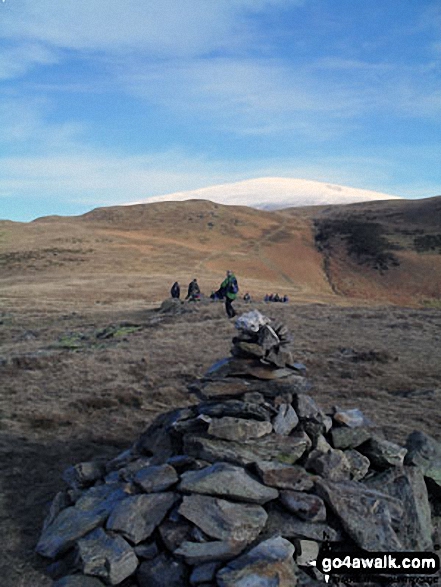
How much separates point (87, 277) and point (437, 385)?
39811 millimetres

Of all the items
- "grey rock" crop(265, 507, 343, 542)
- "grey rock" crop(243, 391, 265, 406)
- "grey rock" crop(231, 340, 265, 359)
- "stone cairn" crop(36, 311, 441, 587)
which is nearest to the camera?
"stone cairn" crop(36, 311, 441, 587)

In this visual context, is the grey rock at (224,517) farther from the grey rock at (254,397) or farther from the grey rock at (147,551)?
the grey rock at (254,397)

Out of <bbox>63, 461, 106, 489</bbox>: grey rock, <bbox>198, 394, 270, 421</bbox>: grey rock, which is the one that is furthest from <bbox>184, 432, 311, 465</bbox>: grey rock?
<bbox>63, 461, 106, 489</bbox>: grey rock

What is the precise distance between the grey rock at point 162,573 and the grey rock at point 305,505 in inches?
53.8

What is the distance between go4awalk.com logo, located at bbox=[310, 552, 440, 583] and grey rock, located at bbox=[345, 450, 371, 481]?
3.47 ft

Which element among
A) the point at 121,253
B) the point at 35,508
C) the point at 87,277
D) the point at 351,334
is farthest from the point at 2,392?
the point at 121,253

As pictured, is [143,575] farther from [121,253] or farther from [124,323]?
[121,253]

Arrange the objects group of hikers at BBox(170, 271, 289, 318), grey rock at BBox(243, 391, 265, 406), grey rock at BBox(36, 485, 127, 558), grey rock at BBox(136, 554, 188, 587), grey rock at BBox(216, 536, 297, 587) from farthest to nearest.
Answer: group of hikers at BBox(170, 271, 289, 318) < grey rock at BBox(243, 391, 265, 406) < grey rock at BBox(36, 485, 127, 558) < grey rock at BBox(136, 554, 188, 587) < grey rock at BBox(216, 536, 297, 587)

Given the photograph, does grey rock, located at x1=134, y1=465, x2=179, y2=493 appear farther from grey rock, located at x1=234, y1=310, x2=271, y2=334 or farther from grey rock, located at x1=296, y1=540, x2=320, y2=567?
grey rock, located at x1=234, y1=310, x2=271, y2=334

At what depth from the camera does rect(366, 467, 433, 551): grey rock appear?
5867 millimetres

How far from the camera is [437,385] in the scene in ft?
41.7

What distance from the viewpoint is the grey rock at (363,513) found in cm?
555

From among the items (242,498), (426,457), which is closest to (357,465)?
(426,457)

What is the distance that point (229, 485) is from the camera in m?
5.70
